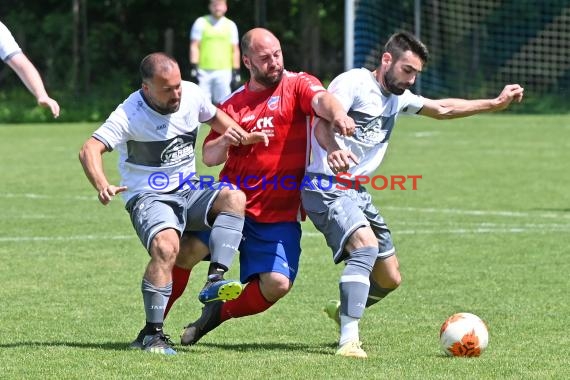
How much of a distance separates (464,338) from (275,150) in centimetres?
154

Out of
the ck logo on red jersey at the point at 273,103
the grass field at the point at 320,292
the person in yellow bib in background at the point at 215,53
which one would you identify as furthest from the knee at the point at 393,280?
the person in yellow bib in background at the point at 215,53

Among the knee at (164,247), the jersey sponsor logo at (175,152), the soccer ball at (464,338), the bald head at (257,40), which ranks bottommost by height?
the soccer ball at (464,338)

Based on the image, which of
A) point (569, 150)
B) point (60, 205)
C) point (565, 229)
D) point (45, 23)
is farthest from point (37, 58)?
point (565, 229)

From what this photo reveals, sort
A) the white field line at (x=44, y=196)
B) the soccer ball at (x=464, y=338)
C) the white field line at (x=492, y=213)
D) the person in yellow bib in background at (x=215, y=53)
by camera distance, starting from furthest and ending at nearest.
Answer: the person in yellow bib in background at (x=215, y=53) < the white field line at (x=44, y=196) < the white field line at (x=492, y=213) < the soccer ball at (x=464, y=338)

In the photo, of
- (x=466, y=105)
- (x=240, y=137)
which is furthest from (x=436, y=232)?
(x=240, y=137)

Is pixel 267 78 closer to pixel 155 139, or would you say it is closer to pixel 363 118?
pixel 363 118

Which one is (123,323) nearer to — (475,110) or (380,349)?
(380,349)

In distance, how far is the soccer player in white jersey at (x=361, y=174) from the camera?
22.0 feet

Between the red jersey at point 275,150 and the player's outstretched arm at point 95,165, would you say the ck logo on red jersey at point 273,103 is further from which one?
the player's outstretched arm at point 95,165

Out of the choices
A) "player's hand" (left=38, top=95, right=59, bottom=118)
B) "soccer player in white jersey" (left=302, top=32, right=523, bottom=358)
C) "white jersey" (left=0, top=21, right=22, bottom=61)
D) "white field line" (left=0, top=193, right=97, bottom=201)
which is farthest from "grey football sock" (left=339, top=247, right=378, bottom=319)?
"white field line" (left=0, top=193, right=97, bottom=201)

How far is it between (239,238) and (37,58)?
29.6 meters

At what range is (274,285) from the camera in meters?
7.13

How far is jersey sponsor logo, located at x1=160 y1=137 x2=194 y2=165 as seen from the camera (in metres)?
6.96

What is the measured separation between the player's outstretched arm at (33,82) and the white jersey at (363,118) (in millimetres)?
1514
